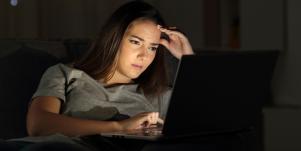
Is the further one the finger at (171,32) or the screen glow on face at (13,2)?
the screen glow on face at (13,2)

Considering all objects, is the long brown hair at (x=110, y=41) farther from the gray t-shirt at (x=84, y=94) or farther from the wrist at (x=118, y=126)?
the wrist at (x=118, y=126)

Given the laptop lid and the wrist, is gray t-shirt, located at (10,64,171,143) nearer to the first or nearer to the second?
the wrist

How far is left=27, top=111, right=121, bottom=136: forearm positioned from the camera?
1813 mm

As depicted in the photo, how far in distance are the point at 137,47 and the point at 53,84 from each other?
1.02ft

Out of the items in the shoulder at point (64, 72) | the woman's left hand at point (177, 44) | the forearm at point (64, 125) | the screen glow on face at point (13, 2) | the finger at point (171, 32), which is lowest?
the forearm at point (64, 125)

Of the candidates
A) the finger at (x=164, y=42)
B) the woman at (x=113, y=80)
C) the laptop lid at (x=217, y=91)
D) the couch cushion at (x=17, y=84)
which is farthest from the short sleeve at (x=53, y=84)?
the laptop lid at (x=217, y=91)

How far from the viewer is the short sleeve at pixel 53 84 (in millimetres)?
1950

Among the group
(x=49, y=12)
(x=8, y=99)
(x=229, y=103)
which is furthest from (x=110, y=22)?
(x=49, y=12)

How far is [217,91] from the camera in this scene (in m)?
1.59

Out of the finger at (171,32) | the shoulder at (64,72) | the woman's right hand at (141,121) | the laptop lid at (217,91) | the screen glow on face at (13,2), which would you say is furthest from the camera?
the screen glow on face at (13,2)

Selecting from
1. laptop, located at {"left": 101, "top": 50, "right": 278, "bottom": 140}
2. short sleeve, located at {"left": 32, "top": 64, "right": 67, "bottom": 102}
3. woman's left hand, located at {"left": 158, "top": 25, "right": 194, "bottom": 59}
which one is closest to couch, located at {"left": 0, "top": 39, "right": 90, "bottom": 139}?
short sleeve, located at {"left": 32, "top": 64, "right": 67, "bottom": 102}

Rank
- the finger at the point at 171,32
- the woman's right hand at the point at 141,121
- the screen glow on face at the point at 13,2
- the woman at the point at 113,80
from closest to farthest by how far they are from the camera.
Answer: the woman's right hand at the point at 141,121
the woman at the point at 113,80
the finger at the point at 171,32
the screen glow on face at the point at 13,2

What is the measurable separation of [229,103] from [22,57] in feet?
2.82

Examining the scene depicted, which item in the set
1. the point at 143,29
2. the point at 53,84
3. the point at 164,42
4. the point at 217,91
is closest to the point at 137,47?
the point at 143,29
